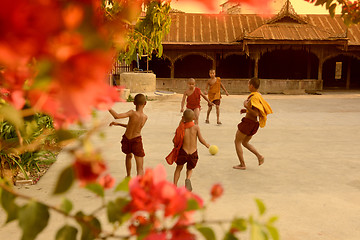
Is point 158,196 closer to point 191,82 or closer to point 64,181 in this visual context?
point 64,181

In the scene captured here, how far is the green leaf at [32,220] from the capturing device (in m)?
1.00

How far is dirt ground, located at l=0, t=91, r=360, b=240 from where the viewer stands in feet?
13.1

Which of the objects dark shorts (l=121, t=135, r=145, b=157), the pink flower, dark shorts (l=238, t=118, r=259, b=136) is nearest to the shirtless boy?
dark shorts (l=121, t=135, r=145, b=157)

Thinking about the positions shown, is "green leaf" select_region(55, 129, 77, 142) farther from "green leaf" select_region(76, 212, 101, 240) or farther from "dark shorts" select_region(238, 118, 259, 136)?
"dark shorts" select_region(238, 118, 259, 136)

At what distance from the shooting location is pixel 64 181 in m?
0.85

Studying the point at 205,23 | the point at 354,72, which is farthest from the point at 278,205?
the point at 354,72

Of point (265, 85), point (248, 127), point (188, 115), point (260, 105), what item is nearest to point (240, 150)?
point (248, 127)

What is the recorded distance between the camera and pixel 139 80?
21.2 metres

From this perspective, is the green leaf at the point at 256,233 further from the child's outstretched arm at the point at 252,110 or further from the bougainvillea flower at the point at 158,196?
the child's outstretched arm at the point at 252,110

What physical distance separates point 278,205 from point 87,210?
Answer: 6.67 ft

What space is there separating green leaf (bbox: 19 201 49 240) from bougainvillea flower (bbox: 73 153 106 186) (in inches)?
14.0

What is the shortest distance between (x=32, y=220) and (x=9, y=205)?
0.17 m

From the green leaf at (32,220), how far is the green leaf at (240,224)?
49 centimetres

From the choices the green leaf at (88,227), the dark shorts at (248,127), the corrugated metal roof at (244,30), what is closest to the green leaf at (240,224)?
the green leaf at (88,227)
